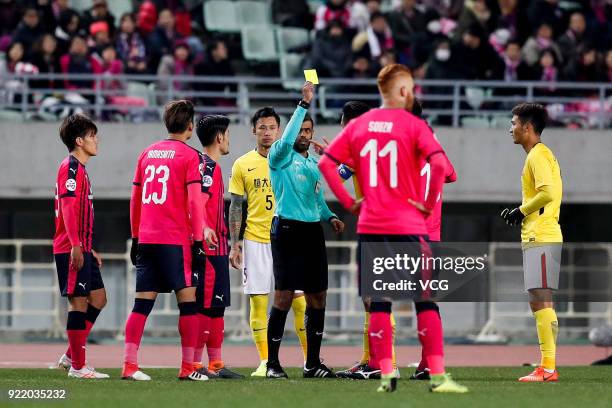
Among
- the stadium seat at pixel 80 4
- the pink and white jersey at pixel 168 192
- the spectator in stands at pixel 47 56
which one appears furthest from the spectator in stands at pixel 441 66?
the pink and white jersey at pixel 168 192

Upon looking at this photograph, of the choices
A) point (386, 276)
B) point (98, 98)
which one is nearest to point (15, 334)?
point (98, 98)

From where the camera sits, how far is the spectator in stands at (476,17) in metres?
24.6

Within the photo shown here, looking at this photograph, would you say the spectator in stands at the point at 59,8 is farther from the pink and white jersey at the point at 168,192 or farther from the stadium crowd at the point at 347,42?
the pink and white jersey at the point at 168,192

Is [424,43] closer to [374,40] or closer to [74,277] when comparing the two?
[374,40]

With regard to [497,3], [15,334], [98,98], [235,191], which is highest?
[497,3]

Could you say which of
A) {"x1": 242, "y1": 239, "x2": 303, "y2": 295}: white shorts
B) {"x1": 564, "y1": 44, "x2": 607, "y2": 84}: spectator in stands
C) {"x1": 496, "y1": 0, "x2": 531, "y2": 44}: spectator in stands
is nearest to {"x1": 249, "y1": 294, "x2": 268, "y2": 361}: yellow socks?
{"x1": 242, "y1": 239, "x2": 303, "y2": 295}: white shorts

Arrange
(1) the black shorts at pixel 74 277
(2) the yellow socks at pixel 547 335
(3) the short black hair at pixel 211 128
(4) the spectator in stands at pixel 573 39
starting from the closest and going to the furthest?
(2) the yellow socks at pixel 547 335 < (1) the black shorts at pixel 74 277 < (3) the short black hair at pixel 211 128 < (4) the spectator in stands at pixel 573 39

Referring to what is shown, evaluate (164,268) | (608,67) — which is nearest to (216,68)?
(608,67)

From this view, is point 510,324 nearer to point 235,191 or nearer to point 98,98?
point 98,98

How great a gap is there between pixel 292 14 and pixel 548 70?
4664mm

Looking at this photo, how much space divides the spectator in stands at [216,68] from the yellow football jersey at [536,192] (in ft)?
37.3

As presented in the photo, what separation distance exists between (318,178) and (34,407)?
3969mm

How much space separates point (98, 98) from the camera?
72.4ft

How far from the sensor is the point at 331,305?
74.7ft
